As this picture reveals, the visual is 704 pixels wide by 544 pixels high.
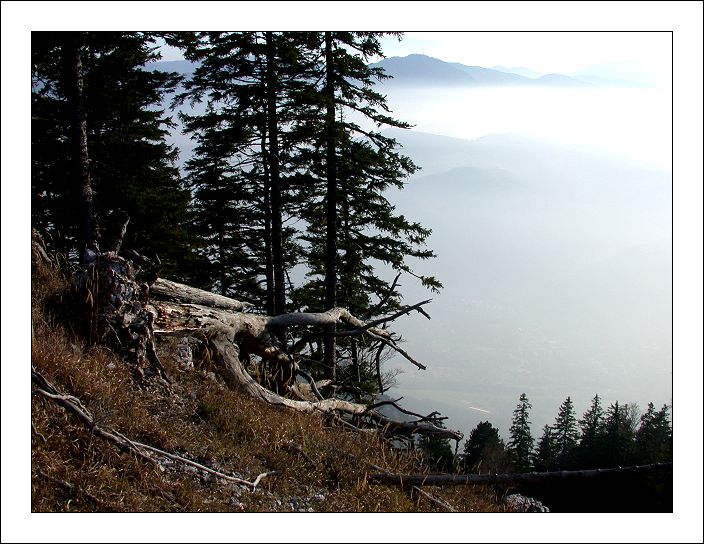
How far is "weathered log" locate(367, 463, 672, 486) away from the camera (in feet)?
17.6

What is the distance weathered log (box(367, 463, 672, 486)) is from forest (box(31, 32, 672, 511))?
2 cm

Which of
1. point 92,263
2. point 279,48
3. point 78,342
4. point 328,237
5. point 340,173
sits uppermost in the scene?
point 279,48

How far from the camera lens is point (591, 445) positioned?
1065 centimetres

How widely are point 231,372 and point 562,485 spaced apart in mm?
4444

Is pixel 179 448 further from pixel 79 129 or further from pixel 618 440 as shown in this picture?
pixel 79 129

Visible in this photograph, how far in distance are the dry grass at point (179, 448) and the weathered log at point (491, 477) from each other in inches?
5.9

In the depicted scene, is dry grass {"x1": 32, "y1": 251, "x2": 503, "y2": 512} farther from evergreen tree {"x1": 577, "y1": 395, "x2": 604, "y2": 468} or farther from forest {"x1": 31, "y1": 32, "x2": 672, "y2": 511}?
evergreen tree {"x1": 577, "y1": 395, "x2": 604, "y2": 468}

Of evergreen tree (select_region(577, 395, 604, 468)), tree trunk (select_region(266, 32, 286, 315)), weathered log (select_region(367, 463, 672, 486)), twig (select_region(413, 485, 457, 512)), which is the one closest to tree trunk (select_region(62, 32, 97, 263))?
tree trunk (select_region(266, 32, 286, 315))

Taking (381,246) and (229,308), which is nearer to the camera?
(229,308)

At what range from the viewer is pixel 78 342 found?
588 cm

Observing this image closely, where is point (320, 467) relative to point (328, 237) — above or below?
below

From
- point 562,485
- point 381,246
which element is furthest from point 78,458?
point 381,246

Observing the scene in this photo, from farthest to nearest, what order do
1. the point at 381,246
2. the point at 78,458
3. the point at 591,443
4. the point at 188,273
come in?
the point at 188,273 < the point at 381,246 < the point at 591,443 < the point at 78,458

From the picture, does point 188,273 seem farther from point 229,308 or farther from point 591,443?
point 591,443
